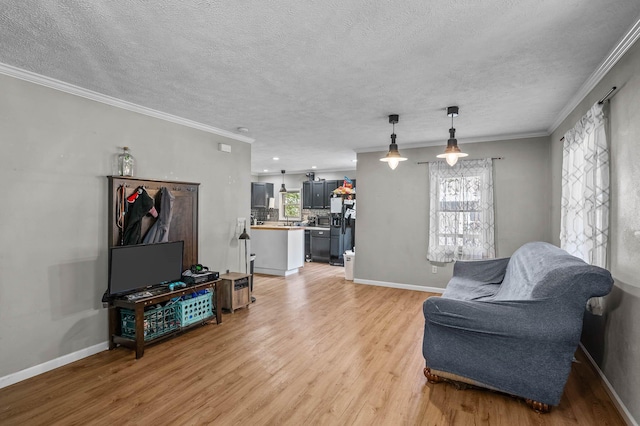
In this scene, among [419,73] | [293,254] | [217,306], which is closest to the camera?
[419,73]

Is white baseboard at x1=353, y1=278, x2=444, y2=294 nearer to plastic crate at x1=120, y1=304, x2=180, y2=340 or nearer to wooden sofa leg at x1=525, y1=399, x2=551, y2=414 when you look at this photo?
wooden sofa leg at x1=525, y1=399, x2=551, y2=414

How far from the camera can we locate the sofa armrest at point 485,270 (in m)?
4.09

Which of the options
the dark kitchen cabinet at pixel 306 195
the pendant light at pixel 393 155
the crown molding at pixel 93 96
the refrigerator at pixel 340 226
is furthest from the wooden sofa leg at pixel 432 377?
the dark kitchen cabinet at pixel 306 195

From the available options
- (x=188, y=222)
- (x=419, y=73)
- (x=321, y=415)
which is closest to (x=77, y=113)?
(x=188, y=222)

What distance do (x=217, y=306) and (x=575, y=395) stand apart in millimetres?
3473

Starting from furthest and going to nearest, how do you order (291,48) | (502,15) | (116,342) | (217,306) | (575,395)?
(217,306) → (116,342) → (575,395) → (291,48) → (502,15)

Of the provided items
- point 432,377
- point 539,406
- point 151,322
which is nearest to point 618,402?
→ point 539,406

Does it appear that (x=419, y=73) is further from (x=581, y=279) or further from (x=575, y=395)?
(x=575, y=395)

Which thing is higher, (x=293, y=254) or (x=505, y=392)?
(x=293, y=254)

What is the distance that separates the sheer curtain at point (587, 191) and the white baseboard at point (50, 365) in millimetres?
→ 4466

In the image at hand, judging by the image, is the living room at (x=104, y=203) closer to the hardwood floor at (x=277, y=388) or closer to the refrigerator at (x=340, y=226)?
the hardwood floor at (x=277, y=388)

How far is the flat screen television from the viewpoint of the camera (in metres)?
3.04

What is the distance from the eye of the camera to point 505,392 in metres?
2.35

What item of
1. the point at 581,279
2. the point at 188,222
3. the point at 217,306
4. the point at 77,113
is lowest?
the point at 217,306
